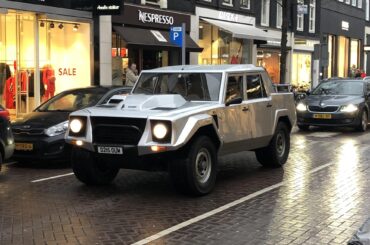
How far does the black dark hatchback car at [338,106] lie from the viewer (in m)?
16.4

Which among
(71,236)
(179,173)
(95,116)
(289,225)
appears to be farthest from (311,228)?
(95,116)

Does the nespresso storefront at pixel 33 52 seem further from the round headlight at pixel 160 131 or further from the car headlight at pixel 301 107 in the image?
the round headlight at pixel 160 131

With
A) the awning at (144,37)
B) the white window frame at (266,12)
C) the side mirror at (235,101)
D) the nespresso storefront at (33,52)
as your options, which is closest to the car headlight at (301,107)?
the awning at (144,37)

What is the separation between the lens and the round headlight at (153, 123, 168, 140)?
7.39m

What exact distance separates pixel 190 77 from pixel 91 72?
10930 millimetres

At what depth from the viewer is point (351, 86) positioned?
17.8m

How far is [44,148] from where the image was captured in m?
10.1

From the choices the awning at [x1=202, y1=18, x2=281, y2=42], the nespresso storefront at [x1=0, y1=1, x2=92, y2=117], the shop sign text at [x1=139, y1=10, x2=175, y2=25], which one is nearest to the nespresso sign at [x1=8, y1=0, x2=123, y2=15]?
the nespresso storefront at [x1=0, y1=1, x2=92, y2=117]

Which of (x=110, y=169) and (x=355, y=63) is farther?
(x=355, y=63)

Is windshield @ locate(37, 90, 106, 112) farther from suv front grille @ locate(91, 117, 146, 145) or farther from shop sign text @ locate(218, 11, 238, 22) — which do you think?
shop sign text @ locate(218, 11, 238, 22)

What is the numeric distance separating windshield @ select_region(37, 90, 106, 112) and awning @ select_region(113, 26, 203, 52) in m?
7.86

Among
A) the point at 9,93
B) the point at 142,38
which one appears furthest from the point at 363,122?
the point at 9,93

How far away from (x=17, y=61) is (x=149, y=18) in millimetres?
5482

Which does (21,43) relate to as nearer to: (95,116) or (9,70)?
(9,70)
